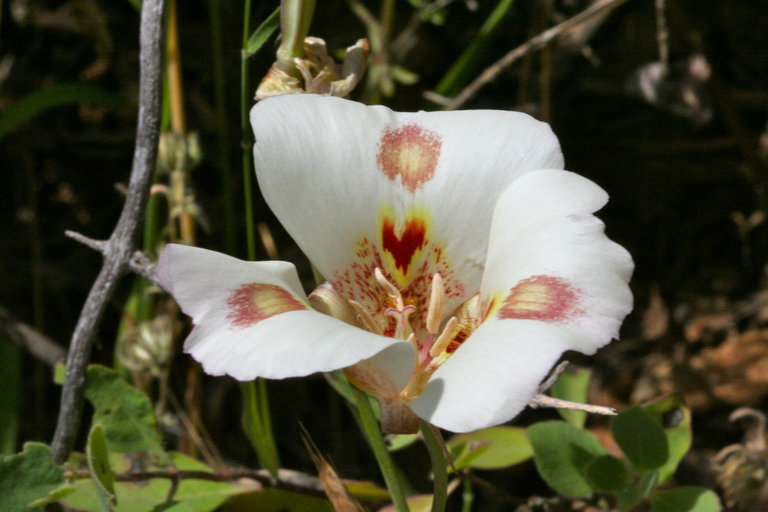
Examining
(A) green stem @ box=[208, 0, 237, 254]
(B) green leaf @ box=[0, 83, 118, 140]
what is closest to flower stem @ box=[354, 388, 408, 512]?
(A) green stem @ box=[208, 0, 237, 254]

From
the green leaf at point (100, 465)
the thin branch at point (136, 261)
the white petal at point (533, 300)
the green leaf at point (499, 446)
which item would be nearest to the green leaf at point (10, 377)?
the thin branch at point (136, 261)

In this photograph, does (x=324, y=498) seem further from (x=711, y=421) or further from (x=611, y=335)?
(x=711, y=421)

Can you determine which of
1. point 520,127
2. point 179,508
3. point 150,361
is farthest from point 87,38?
point 520,127

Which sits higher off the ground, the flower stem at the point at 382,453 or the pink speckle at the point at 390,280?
the pink speckle at the point at 390,280

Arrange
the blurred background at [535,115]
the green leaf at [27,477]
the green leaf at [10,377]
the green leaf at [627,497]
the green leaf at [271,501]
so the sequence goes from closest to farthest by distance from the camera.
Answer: the green leaf at [27,477], the green leaf at [627,497], the green leaf at [271,501], the green leaf at [10,377], the blurred background at [535,115]

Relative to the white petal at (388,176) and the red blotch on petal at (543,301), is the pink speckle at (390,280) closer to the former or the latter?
the white petal at (388,176)

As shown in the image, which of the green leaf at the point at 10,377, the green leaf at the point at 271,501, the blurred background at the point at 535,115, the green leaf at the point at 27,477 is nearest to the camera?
the green leaf at the point at 27,477
